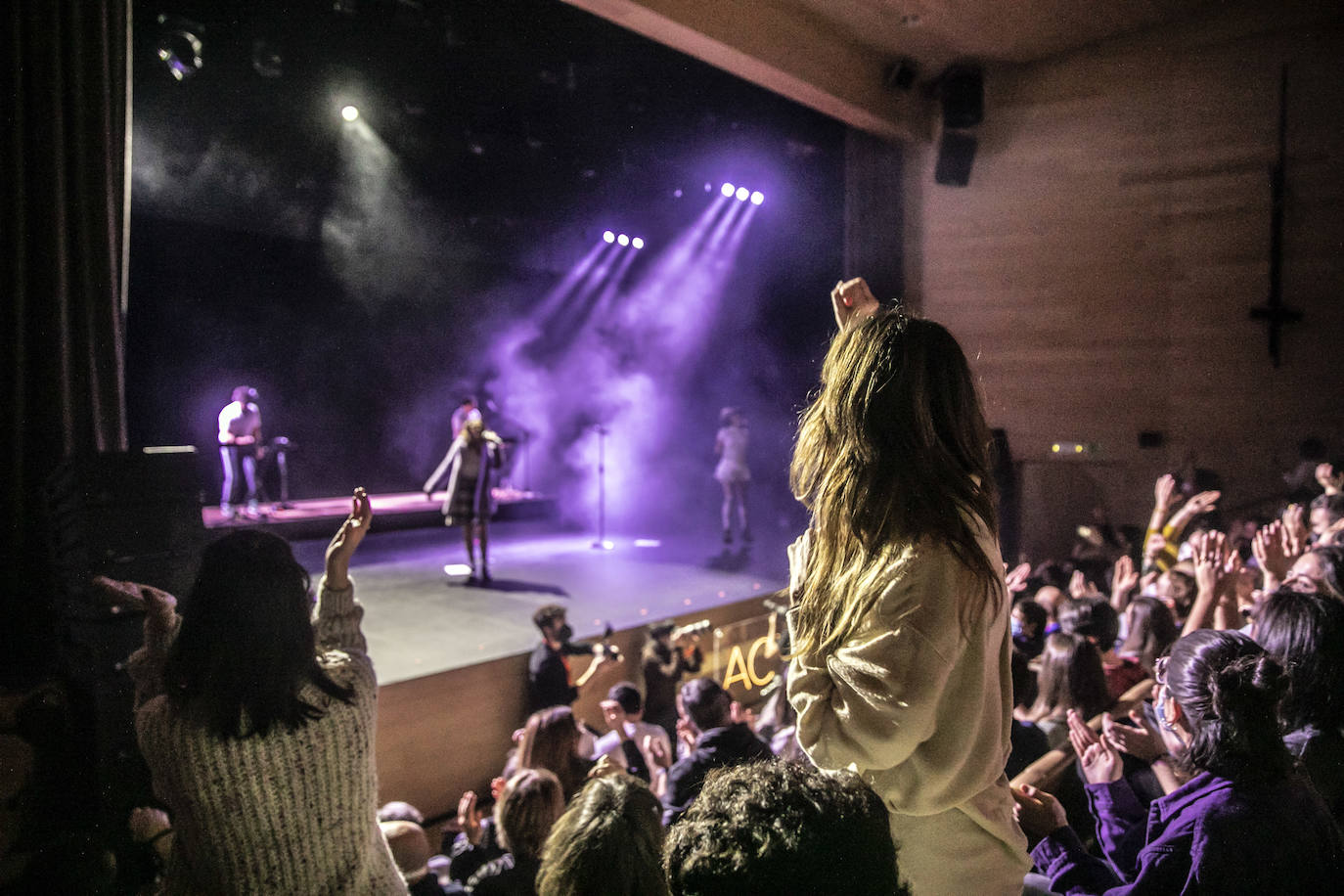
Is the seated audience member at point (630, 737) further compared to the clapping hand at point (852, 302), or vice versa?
the seated audience member at point (630, 737)

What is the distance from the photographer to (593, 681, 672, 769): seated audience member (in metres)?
3.14

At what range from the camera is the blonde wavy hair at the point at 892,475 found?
3.76 feet

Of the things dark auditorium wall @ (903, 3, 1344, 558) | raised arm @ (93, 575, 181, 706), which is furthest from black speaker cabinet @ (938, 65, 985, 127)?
raised arm @ (93, 575, 181, 706)

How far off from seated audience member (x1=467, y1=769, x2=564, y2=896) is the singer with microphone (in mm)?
2550

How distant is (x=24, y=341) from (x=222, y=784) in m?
3.48

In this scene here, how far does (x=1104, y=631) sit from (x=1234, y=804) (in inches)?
74.0

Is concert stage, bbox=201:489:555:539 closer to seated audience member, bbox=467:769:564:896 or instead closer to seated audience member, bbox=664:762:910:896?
seated audience member, bbox=467:769:564:896

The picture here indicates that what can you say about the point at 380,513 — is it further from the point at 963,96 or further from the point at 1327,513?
the point at 1327,513

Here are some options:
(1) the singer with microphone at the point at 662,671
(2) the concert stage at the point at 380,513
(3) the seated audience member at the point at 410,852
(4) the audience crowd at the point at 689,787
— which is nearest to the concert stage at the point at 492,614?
(2) the concert stage at the point at 380,513

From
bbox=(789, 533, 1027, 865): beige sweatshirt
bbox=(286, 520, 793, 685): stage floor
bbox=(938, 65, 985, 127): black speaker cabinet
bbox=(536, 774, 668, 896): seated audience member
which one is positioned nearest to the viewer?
bbox=(789, 533, 1027, 865): beige sweatshirt

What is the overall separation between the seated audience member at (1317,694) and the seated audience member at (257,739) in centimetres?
194

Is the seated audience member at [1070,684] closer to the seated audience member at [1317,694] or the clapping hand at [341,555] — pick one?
the seated audience member at [1317,694]

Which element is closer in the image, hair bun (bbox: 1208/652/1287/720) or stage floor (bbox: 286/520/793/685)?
hair bun (bbox: 1208/652/1287/720)

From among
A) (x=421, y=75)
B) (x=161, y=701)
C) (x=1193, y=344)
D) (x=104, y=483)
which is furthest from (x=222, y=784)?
(x=1193, y=344)
